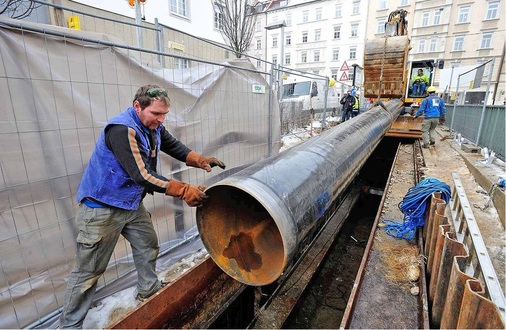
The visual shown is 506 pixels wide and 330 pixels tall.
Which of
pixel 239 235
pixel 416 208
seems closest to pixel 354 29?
pixel 416 208

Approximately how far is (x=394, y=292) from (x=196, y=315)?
5.24 feet

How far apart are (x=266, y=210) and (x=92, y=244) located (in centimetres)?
141

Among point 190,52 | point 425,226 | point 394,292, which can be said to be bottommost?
point 394,292

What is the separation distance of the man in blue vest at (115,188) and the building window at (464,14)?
39248 millimetres

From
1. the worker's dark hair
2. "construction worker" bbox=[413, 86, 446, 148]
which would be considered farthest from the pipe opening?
"construction worker" bbox=[413, 86, 446, 148]

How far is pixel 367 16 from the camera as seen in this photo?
110ft

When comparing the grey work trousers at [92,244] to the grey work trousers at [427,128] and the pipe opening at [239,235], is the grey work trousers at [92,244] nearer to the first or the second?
the pipe opening at [239,235]

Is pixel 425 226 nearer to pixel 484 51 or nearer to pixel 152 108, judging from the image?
pixel 152 108

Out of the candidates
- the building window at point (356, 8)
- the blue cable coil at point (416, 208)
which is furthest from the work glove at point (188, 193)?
the building window at point (356, 8)

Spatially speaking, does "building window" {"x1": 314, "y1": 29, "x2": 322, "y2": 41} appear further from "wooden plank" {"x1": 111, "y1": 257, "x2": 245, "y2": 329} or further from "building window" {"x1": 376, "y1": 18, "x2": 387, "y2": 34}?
"wooden plank" {"x1": 111, "y1": 257, "x2": 245, "y2": 329}

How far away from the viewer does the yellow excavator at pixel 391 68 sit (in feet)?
24.3

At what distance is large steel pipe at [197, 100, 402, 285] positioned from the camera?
1.50 meters

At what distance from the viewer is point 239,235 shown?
206 cm

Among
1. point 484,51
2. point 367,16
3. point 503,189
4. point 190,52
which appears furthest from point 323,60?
point 503,189
